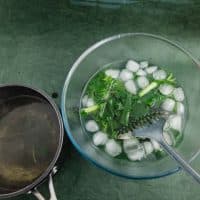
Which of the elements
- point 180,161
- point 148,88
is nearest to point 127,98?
point 148,88

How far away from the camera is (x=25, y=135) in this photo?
1.10 m

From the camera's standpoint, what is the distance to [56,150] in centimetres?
105

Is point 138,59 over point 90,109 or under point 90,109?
over

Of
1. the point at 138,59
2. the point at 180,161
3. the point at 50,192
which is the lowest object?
the point at 50,192

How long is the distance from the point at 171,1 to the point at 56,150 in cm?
55

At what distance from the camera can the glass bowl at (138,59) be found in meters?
1.02

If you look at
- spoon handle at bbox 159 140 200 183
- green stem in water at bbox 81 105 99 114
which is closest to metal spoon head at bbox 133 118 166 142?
spoon handle at bbox 159 140 200 183

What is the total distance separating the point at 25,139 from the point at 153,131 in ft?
1.09

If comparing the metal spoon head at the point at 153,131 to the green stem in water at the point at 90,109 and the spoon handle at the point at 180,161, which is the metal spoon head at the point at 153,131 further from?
the green stem in water at the point at 90,109

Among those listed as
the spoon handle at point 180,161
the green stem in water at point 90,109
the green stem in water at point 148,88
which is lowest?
the spoon handle at point 180,161

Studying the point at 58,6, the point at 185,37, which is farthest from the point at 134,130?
the point at 58,6

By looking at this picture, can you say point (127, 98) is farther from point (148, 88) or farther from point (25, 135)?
point (25, 135)

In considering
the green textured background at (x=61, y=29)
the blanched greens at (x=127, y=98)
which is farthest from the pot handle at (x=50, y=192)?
the green textured background at (x=61, y=29)

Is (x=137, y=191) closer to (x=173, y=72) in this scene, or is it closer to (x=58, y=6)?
(x=173, y=72)
